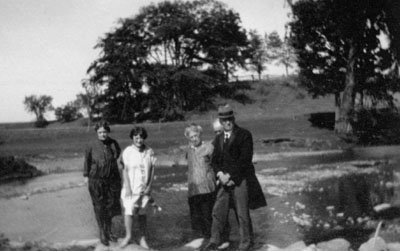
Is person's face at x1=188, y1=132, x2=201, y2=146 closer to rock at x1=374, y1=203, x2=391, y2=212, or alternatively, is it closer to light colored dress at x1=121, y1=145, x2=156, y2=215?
light colored dress at x1=121, y1=145, x2=156, y2=215

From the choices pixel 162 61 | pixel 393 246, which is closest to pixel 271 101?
pixel 162 61

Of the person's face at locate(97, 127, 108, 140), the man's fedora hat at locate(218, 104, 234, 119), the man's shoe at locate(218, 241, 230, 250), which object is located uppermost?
the man's fedora hat at locate(218, 104, 234, 119)

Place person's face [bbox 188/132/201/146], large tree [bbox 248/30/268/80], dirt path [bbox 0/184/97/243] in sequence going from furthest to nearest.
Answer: large tree [bbox 248/30/268/80] < dirt path [bbox 0/184/97/243] < person's face [bbox 188/132/201/146]

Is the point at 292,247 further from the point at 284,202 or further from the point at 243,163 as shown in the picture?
the point at 284,202

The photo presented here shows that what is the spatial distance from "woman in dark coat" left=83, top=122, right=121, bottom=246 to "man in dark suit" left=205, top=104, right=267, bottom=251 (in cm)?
180

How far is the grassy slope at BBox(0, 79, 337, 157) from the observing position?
35.4 m

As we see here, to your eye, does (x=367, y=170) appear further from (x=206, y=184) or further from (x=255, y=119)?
(x=255, y=119)

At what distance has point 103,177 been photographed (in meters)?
8.06

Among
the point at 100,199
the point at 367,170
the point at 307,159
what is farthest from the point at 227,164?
the point at 307,159

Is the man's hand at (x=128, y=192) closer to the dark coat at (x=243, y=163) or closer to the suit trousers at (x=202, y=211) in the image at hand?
the suit trousers at (x=202, y=211)

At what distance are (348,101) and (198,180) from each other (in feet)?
87.5

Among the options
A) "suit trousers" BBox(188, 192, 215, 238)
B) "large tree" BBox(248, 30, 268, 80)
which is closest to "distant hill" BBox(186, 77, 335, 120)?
"large tree" BBox(248, 30, 268, 80)

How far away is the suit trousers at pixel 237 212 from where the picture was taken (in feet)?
23.1

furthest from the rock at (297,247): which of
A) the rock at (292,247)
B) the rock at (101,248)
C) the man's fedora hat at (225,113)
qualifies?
the rock at (101,248)
